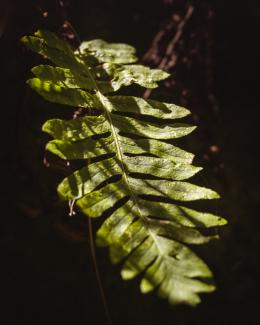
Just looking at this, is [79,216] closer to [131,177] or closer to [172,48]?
[131,177]

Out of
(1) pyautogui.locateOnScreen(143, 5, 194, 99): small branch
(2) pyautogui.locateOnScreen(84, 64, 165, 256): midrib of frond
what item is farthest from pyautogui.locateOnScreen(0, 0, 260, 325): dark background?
(2) pyautogui.locateOnScreen(84, 64, 165, 256): midrib of frond

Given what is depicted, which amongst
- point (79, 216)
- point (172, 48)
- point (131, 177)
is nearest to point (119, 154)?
point (131, 177)

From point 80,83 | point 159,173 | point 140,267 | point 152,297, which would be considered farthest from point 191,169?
point 152,297

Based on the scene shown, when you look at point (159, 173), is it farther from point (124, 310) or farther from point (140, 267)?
point (124, 310)

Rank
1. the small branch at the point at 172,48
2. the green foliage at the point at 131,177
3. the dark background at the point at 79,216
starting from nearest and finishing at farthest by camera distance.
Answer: the green foliage at the point at 131,177 < the dark background at the point at 79,216 < the small branch at the point at 172,48

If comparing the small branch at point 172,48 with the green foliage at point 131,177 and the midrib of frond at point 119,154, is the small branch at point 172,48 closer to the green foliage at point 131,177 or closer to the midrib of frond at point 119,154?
the green foliage at point 131,177

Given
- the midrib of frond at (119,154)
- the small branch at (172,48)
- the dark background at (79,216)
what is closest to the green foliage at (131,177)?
the midrib of frond at (119,154)
